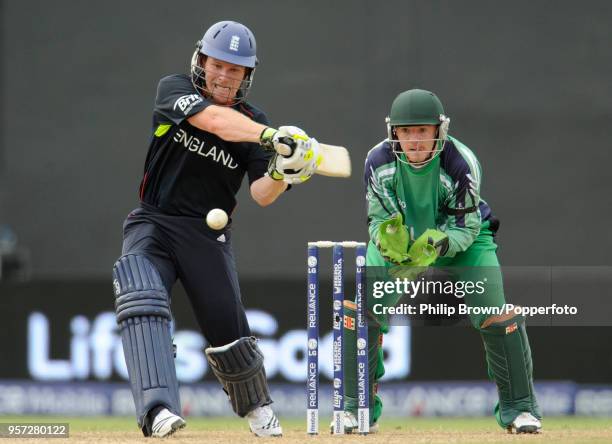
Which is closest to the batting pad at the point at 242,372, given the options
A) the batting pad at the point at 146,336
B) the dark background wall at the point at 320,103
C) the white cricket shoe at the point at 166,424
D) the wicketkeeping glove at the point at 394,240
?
the batting pad at the point at 146,336

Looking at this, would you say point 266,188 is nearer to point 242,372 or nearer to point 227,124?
point 227,124

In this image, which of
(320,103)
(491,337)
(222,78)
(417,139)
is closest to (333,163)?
(417,139)

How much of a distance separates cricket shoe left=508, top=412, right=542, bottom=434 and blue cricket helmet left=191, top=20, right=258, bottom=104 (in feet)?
5.31

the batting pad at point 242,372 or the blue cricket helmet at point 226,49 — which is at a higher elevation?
the blue cricket helmet at point 226,49

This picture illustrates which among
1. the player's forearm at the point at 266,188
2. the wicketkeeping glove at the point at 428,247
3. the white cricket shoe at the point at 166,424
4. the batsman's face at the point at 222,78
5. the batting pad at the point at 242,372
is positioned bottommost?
the white cricket shoe at the point at 166,424

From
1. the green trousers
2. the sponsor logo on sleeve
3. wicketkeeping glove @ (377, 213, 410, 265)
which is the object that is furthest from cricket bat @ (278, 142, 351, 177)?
the green trousers

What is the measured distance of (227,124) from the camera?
4.59 metres

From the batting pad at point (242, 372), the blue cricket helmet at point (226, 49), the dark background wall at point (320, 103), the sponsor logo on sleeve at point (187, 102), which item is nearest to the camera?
the sponsor logo on sleeve at point (187, 102)

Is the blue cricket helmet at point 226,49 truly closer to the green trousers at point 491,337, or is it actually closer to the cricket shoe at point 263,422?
the green trousers at point 491,337

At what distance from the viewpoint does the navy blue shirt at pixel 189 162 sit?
4863 millimetres

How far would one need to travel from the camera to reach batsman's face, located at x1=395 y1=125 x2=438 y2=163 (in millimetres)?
4914

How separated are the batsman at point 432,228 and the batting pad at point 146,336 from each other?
2.46ft

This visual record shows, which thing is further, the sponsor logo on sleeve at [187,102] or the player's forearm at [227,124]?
the sponsor logo on sleeve at [187,102]

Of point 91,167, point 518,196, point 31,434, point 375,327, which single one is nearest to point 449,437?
point 375,327
